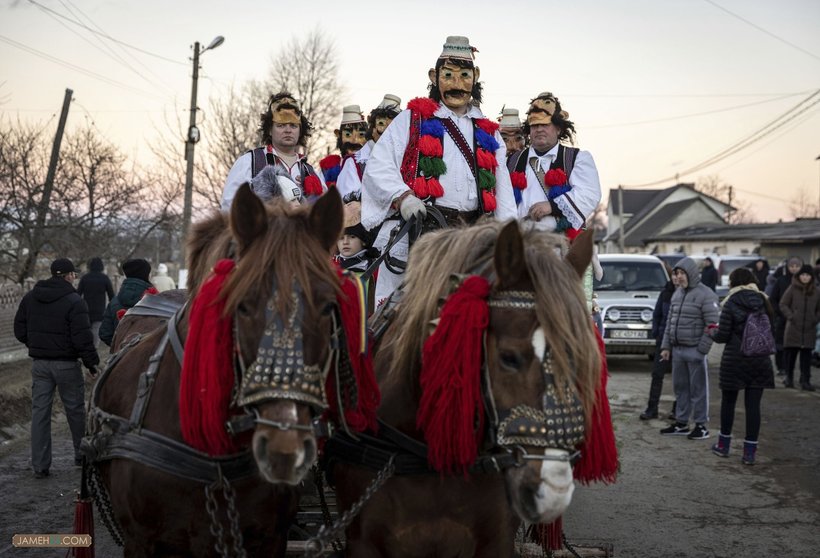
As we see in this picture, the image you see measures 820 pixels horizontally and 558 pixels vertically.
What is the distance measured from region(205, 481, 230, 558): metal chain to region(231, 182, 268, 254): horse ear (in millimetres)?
968

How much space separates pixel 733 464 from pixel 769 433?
1.92m

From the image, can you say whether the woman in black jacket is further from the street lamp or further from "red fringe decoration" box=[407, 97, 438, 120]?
the street lamp

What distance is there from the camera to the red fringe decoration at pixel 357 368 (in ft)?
9.55

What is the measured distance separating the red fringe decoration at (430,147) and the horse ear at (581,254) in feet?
5.47

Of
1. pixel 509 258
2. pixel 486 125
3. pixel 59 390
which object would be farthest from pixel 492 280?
pixel 59 390

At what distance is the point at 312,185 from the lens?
18.1 ft

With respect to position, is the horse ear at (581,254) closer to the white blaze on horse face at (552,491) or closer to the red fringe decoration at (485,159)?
the white blaze on horse face at (552,491)

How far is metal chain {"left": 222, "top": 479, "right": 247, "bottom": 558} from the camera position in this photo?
9.98 ft

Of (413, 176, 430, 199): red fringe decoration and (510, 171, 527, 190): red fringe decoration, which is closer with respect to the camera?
(413, 176, 430, 199): red fringe decoration

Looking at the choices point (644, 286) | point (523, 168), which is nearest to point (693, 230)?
point (644, 286)

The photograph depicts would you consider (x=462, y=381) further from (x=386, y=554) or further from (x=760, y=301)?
(x=760, y=301)

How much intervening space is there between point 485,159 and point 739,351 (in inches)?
207

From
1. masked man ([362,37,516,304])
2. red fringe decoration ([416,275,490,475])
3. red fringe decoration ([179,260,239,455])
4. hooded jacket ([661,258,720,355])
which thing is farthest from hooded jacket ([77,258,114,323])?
red fringe decoration ([416,275,490,475])

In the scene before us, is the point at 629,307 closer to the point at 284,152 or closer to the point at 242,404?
the point at 284,152
